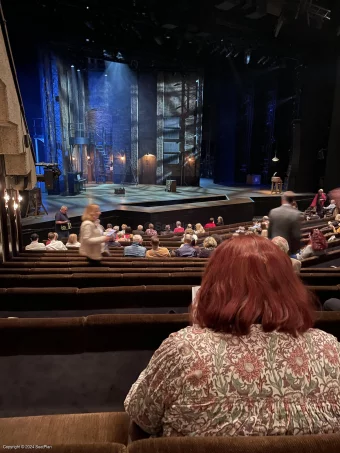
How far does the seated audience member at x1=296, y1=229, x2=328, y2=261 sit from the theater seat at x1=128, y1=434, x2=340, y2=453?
498cm

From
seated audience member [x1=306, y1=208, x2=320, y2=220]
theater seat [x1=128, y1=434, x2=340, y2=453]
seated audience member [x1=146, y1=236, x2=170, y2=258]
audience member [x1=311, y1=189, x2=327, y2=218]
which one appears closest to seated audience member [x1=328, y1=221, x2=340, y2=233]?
seated audience member [x1=306, y1=208, x2=320, y2=220]

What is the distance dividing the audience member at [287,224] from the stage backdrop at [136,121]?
17.5 meters

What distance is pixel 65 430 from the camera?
4.62 feet

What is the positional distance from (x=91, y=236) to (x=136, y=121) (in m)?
18.6

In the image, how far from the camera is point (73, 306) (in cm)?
295

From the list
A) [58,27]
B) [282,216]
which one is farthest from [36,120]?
[282,216]

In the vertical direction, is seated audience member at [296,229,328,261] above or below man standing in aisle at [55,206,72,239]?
above

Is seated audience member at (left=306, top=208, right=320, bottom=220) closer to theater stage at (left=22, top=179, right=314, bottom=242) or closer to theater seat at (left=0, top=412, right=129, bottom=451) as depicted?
theater stage at (left=22, top=179, right=314, bottom=242)

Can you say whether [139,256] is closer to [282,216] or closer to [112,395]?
[282,216]

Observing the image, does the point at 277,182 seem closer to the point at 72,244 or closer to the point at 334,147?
the point at 334,147

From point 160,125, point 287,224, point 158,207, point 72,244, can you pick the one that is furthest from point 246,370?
point 160,125

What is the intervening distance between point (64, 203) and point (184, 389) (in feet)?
47.6

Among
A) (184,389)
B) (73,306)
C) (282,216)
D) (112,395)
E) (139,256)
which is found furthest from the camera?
(139,256)

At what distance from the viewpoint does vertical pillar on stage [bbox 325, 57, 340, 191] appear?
49.7 ft
